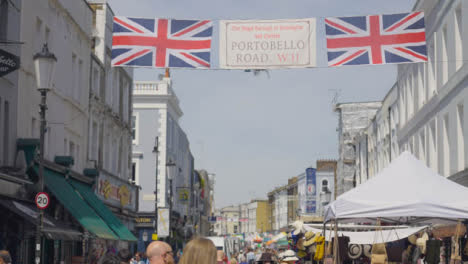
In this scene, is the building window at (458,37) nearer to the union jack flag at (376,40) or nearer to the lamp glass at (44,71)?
the union jack flag at (376,40)

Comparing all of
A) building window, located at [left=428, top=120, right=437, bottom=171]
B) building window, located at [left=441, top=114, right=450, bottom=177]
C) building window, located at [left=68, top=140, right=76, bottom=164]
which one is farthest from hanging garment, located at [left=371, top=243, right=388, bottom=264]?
building window, located at [left=68, top=140, right=76, bottom=164]

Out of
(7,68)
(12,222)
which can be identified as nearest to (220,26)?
(7,68)

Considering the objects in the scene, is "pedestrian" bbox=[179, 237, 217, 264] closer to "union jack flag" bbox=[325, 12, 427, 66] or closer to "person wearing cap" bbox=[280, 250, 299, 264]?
"person wearing cap" bbox=[280, 250, 299, 264]

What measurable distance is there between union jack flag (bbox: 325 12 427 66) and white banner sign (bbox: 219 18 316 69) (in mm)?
686

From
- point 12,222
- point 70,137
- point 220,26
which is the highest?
point 220,26

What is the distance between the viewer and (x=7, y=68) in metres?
15.4

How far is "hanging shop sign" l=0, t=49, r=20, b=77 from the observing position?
599 inches

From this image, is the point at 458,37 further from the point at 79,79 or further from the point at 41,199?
the point at 41,199

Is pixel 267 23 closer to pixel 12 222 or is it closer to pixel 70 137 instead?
pixel 12 222

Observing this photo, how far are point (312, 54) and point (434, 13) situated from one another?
932 cm

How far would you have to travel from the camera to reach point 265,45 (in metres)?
19.0

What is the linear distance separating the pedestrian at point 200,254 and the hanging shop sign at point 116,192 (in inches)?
986

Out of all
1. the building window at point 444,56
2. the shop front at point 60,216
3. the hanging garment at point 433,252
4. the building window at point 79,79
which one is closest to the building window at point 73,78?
the building window at point 79,79

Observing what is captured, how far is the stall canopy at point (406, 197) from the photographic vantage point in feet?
42.0
